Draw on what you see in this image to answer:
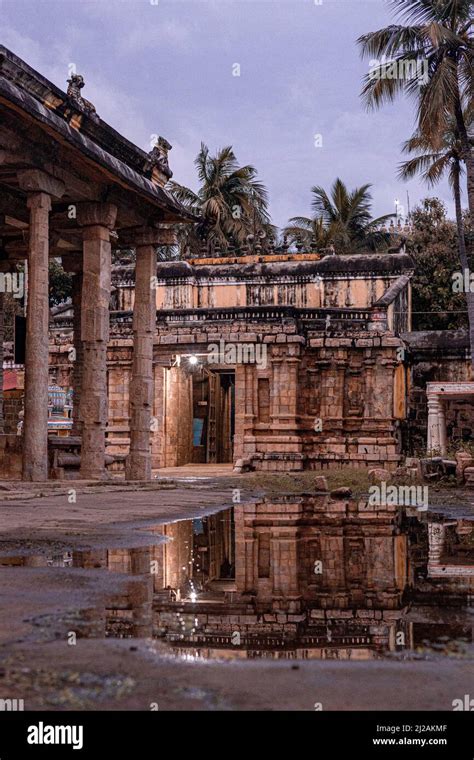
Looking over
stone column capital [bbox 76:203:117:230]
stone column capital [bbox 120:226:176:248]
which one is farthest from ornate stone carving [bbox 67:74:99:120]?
stone column capital [bbox 120:226:176:248]

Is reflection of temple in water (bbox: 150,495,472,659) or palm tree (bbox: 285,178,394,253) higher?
palm tree (bbox: 285,178,394,253)

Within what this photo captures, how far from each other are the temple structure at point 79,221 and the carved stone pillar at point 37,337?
0.7 inches

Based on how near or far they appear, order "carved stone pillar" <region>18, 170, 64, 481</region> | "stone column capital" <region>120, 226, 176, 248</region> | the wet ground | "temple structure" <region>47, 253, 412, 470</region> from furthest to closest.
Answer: "temple structure" <region>47, 253, 412, 470</region> → "stone column capital" <region>120, 226, 176, 248</region> → "carved stone pillar" <region>18, 170, 64, 481</region> → the wet ground

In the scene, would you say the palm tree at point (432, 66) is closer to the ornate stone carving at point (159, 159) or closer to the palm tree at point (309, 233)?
the ornate stone carving at point (159, 159)

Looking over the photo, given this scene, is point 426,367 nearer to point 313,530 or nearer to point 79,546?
point 313,530

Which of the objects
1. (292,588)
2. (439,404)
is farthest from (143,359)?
(292,588)

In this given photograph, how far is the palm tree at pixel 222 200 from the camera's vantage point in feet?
157

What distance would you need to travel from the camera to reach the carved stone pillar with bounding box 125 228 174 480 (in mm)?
17391

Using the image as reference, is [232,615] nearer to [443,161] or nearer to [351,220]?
[443,161]

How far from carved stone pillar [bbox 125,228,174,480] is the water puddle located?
8596mm

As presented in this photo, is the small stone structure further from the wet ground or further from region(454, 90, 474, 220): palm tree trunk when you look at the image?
the wet ground

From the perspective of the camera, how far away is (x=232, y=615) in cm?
396

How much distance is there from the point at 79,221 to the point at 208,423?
50.1 ft

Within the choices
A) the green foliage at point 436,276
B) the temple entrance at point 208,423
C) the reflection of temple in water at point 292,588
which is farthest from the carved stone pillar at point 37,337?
the green foliage at point 436,276
